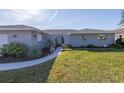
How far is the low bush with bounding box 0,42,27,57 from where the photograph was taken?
13.2 metres

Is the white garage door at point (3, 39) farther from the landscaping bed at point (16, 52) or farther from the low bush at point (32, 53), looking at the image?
the low bush at point (32, 53)

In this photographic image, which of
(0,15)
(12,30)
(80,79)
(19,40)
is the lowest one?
(80,79)

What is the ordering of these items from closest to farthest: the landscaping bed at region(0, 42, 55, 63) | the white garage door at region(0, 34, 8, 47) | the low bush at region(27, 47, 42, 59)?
the landscaping bed at region(0, 42, 55, 63) < the low bush at region(27, 47, 42, 59) < the white garage door at region(0, 34, 8, 47)

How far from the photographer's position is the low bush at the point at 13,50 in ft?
43.2

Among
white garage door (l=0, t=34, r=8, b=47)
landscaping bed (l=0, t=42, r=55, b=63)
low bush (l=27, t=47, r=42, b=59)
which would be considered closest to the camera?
landscaping bed (l=0, t=42, r=55, b=63)

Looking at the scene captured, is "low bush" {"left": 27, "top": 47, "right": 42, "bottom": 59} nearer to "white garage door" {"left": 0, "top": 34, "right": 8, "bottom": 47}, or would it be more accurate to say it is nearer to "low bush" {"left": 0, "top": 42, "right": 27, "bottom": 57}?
"low bush" {"left": 0, "top": 42, "right": 27, "bottom": 57}

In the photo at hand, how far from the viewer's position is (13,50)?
1322 cm

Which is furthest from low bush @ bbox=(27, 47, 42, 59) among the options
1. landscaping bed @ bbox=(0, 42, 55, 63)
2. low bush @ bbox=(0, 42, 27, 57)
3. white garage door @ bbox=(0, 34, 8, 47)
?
white garage door @ bbox=(0, 34, 8, 47)

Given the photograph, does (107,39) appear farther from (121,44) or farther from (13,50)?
(13,50)

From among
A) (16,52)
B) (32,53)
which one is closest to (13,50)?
(16,52)
